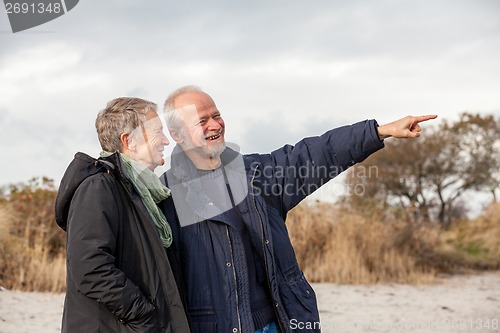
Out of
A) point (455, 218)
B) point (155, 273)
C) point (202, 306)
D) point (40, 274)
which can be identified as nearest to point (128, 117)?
point (155, 273)

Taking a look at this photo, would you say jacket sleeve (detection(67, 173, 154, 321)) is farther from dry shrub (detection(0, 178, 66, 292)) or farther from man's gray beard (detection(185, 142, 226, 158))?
dry shrub (detection(0, 178, 66, 292))

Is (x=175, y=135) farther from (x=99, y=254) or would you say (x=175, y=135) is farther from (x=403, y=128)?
(x=403, y=128)

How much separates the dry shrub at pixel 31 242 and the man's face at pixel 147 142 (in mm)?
5511

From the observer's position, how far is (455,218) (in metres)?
17.6

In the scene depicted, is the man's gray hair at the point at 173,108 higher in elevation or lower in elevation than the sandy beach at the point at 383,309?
higher

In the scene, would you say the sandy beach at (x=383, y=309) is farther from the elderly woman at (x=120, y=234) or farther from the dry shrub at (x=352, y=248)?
the elderly woman at (x=120, y=234)

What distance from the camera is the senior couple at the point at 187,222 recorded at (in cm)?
248

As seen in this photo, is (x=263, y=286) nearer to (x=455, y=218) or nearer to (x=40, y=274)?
(x=40, y=274)

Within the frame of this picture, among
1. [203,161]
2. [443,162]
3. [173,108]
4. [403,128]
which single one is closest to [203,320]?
[203,161]

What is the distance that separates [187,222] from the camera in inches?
113

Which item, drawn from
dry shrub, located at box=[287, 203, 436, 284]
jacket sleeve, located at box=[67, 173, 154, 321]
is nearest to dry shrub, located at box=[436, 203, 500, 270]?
dry shrub, located at box=[287, 203, 436, 284]

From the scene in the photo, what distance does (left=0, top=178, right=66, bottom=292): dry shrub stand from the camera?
25.8ft

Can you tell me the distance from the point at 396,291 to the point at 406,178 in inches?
467

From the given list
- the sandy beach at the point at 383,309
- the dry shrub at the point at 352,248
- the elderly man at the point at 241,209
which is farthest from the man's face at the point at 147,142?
the dry shrub at the point at 352,248
